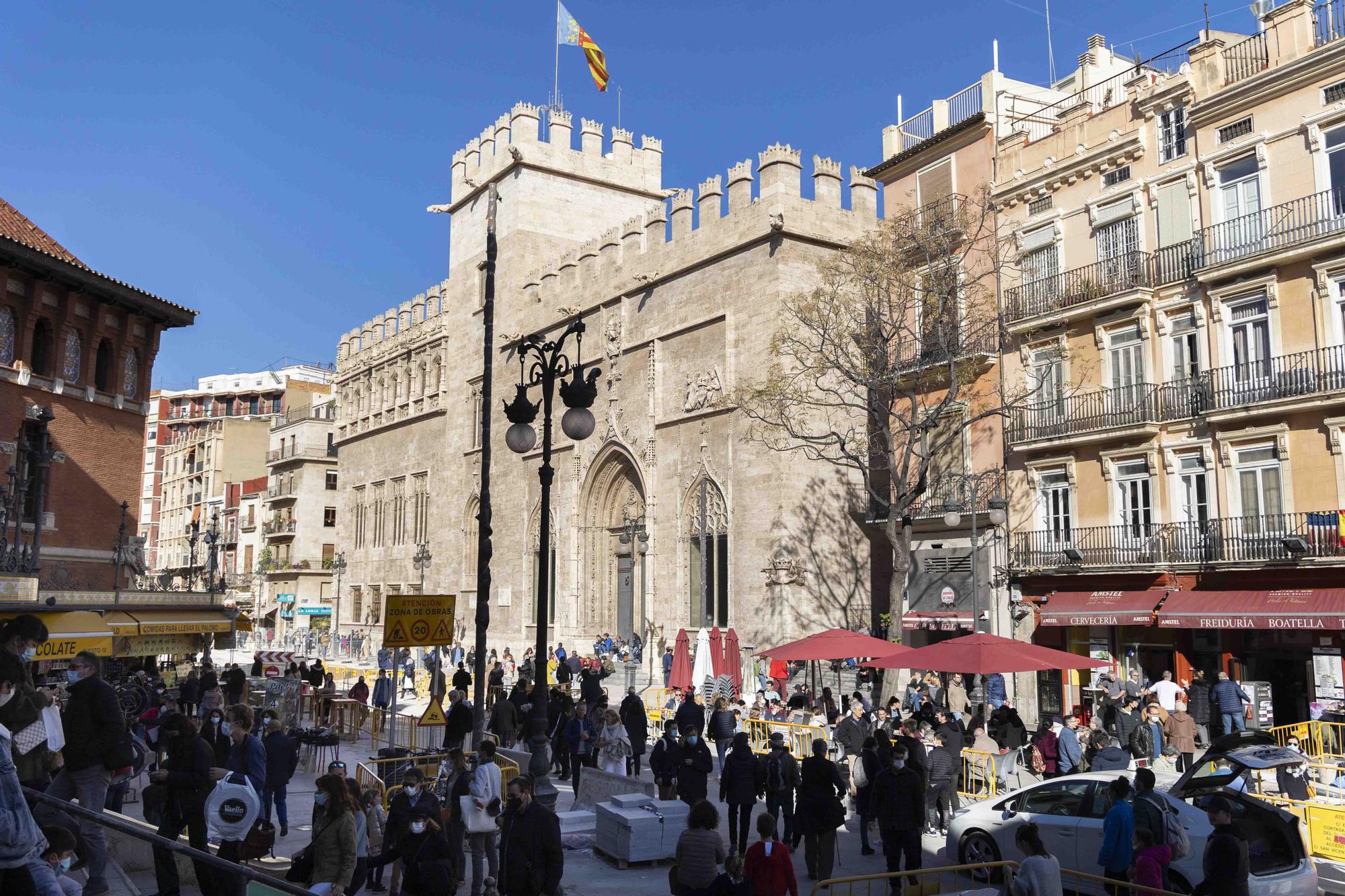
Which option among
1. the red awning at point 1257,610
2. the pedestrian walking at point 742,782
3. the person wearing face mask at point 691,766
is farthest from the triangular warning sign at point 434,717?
the red awning at point 1257,610

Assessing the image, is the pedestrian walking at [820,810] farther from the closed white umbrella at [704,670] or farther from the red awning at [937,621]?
the red awning at [937,621]

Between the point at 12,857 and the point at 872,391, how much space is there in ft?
71.6

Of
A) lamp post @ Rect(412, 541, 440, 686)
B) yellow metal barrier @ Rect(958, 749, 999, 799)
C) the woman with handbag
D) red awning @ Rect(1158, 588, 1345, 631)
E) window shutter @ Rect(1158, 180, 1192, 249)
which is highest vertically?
window shutter @ Rect(1158, 180, 1192, 249)

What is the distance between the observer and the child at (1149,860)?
25.1 feet

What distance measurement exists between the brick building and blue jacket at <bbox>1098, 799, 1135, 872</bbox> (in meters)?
20.0

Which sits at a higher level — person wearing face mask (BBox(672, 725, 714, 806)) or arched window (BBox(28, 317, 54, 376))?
arched window (BBox(28, 317, 54, 376))

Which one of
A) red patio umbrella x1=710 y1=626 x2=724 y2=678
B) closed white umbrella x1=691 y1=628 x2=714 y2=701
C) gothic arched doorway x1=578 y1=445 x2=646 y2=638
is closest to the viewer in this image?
closed white umbrella x1=691 y1=628 x2=714 y2=701

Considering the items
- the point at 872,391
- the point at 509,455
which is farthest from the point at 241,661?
the point at 872,391

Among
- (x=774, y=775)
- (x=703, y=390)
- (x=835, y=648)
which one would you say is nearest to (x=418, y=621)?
(x=774, y=775)

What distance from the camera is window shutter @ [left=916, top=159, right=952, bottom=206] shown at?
2730 cm

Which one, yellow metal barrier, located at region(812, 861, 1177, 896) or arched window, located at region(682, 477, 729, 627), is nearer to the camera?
yellow metal barrier, located at region(812, 861, 1177, 896)

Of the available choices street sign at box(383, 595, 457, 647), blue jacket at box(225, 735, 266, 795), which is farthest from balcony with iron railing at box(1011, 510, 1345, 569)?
blue jacket at box(225, 735, 266, 795)

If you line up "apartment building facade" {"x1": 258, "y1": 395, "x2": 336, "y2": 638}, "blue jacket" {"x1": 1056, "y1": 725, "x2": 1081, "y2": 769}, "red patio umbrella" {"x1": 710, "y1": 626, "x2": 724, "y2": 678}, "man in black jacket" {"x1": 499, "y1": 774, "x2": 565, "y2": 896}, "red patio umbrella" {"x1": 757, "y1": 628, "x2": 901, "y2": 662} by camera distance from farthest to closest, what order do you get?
"apartment building facade" {"x1": 258, "y1": 395, "x2": 336, "y2": 638}
"red patio umbrella" {"x1": 710, "y1": 626, "x2": 724, "y2": 678}
"red patio umbrella" {"x1": 757, "y1": 628, "x2": 901, "y2": 662}
"blue jacket" {"x1": 1056, "y1": 725, "x2": 1081, "y2": 769}
"man in black jacket" {"x1": 499, "y1": 774, "x2": 565, "y2": 896}

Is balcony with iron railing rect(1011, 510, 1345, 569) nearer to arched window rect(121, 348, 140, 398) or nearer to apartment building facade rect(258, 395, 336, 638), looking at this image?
arched window rect(121, 348, 140, 398)
